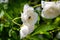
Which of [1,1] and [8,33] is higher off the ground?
[1,1]

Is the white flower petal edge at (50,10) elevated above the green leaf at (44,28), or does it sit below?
above

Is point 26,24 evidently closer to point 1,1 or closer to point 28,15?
point 28,15

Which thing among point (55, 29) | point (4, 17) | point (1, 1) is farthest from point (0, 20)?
point (55, 29)

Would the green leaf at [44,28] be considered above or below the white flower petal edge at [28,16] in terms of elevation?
below

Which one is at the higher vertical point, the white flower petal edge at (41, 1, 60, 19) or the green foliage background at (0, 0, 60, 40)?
the white flower petal edge at (41, 1, 60, 19)
